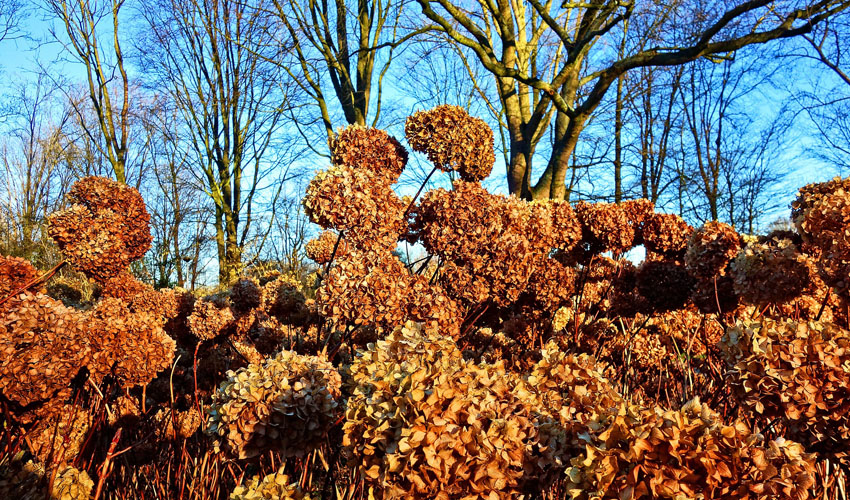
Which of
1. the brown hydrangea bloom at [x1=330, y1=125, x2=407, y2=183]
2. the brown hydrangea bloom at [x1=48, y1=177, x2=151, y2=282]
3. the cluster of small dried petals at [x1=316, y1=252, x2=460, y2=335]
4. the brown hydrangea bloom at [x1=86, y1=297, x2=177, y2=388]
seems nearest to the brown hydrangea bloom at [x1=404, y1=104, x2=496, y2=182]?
the brown hydrangea bloom at [x1=330, y1=125, x2=407, y2=183]

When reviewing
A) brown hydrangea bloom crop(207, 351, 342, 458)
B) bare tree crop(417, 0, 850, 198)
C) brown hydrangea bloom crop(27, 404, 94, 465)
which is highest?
bare tree crop(417, 0, 850, 198)

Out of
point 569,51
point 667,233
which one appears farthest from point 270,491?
point 569,51

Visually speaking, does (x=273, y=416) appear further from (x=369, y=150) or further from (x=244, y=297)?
(x=244, y=297)

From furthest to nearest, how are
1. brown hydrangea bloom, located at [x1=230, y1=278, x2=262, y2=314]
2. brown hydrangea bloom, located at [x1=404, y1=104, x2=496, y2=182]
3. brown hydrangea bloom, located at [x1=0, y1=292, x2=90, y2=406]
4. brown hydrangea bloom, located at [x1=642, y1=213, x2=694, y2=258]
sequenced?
1. brown hydrangea bloom, located at [x1=230, y1=278, x2=262, y2=314]
2. brown hydrangea bloom, located at [x1=642, y1=213, x2=694, y2=258]
3. brown hydrangea bloom, located at [x1=404, y1=104, x2=496, y2=182]
4. brown hydrangea bloom, located at [x1=0, y1=292, x2=90, y2=406]

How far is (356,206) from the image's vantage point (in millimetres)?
2359

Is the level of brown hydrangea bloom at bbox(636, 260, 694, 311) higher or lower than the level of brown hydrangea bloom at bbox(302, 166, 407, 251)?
lower

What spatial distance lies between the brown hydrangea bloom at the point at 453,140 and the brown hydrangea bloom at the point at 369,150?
0.14m

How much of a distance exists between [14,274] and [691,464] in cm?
367

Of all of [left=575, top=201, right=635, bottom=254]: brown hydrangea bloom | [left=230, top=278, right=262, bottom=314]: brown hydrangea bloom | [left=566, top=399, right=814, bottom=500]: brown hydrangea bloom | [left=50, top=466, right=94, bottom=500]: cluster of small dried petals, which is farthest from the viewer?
[left=230, top=278, right=262, bottom=314]: brown hydrangea bloom

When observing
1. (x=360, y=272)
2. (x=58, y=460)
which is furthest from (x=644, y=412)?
(x=58, y=460)

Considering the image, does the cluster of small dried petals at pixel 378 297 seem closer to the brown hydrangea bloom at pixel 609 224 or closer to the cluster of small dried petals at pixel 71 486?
the cluster of small dried petals at pixel 71 486

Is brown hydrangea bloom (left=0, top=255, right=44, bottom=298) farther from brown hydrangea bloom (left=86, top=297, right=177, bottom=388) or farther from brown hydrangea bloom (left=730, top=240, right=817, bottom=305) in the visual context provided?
brown hydrangea bloom (left=730, top=240, right=817, bottom=305)

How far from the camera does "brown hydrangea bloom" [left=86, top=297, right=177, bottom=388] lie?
96.8 inches

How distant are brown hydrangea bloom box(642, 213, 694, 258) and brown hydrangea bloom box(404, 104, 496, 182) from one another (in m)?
1.35
